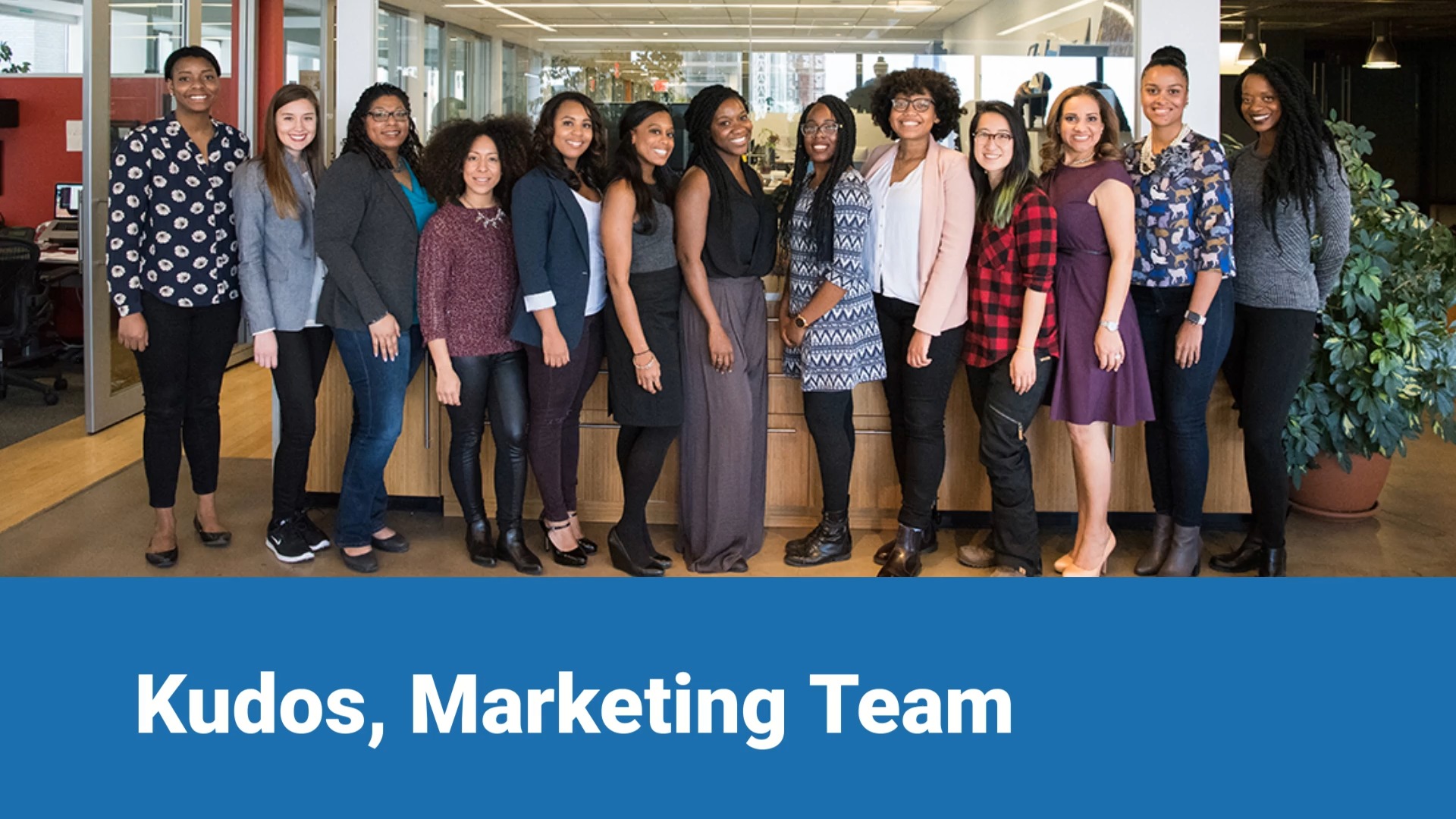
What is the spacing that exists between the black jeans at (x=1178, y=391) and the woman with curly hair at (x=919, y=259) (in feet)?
1.82

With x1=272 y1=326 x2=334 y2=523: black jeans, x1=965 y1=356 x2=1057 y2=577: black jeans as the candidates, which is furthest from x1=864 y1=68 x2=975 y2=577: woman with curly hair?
x1=272 y1=326 x2=334 y2=523: black jeans

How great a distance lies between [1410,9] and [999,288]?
10.4 m

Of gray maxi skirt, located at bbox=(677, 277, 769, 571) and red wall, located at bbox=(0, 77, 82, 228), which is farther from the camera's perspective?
red wall, located at bbox=(0, 77, 82, 228)

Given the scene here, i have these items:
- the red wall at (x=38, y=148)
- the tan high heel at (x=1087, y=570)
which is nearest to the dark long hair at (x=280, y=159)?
the tan high heel at (x=1087, y=570)

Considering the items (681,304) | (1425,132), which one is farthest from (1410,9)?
(681,304)

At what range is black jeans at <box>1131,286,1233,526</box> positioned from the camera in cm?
362

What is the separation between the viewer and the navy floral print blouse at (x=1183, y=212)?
3477 millimetres

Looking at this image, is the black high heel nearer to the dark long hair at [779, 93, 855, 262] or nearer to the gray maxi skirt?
the gray maxi skirt

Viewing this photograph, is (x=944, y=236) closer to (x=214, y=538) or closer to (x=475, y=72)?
(x=214, y=538)

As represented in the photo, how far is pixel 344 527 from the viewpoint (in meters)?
3.92

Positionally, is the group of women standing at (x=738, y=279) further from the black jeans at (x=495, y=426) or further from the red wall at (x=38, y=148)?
the red wall at (x=38, y=148)

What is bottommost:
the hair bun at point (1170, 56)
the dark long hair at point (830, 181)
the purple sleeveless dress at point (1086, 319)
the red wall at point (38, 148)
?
the purple sleeveless dress at point (1086, 319)

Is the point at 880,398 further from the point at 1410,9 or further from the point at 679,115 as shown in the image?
the point at 1410,9

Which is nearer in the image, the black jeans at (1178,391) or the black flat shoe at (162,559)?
the black jeans at (1178,391)
